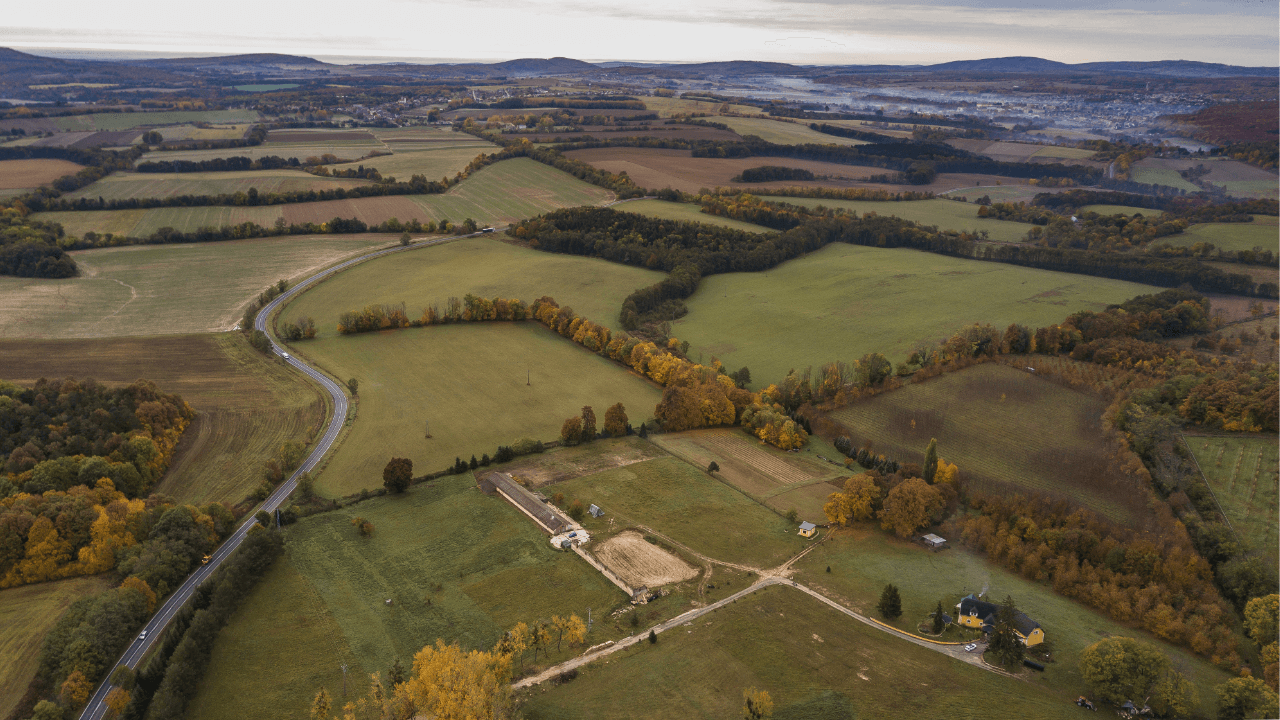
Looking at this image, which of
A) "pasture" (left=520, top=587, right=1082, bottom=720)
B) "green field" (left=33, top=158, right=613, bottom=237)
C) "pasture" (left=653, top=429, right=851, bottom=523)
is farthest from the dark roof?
"green field" (left=33, top=158, right=613, bottom=237)

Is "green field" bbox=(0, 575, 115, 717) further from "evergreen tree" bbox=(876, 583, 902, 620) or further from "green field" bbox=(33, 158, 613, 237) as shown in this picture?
"green field" bbox=(33, 158, 613, 237)

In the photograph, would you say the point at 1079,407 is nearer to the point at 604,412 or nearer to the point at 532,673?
the point at 604,412

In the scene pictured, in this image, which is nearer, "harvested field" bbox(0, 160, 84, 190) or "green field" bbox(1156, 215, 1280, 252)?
"green field" bbox(1156, 215, 1280, 252)

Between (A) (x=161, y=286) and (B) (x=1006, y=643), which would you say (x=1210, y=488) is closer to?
(B) (x=1006, y=643)

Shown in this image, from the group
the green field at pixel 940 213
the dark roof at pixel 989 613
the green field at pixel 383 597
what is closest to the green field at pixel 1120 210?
the green field at pixel 940 213

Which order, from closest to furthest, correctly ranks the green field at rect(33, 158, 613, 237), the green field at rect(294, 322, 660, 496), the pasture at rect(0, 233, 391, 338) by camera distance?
the green field at rect(294, 322, 660, 496)
the pasture at rect(0, 233, 391, 338)
the green field at rect(33, 158, 613, 237)

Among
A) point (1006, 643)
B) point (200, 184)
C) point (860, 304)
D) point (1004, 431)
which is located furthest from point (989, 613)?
point (200, 184)

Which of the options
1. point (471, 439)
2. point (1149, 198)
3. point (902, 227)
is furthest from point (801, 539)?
point (1149, 198)

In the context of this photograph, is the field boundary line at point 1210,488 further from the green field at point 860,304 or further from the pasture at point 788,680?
the green field at point 860,304
